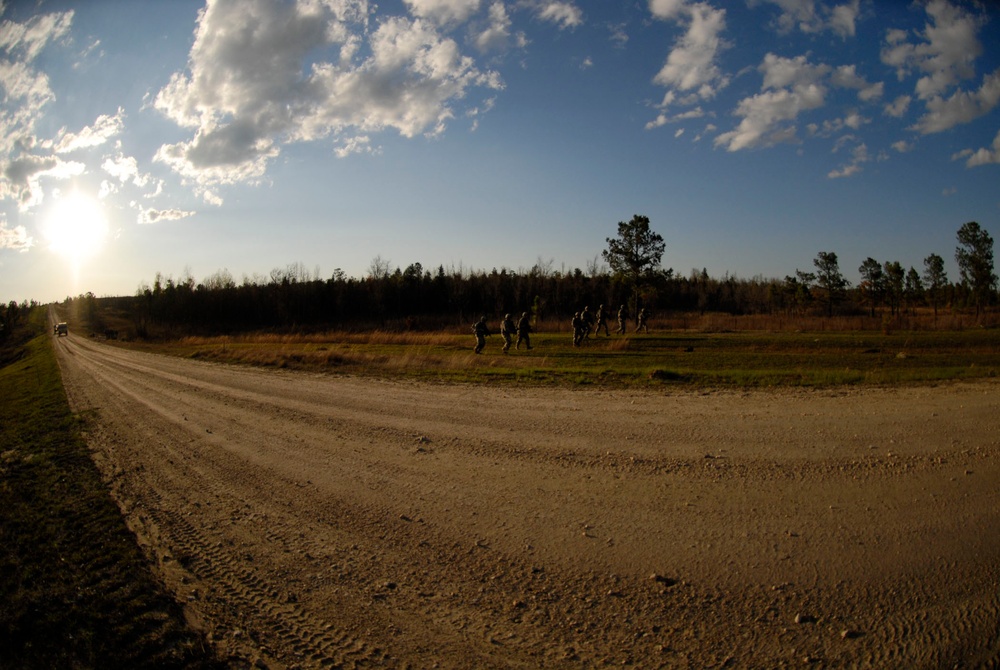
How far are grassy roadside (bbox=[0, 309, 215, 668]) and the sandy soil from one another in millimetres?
244

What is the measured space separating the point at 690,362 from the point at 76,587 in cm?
1941

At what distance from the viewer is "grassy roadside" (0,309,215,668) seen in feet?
12.5

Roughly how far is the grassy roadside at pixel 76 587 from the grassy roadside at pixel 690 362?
980cm

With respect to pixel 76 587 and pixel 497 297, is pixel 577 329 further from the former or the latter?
pixel 497 297

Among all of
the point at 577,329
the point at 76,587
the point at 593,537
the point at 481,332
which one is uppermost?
the point at 481,332

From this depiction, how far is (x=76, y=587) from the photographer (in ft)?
15.6

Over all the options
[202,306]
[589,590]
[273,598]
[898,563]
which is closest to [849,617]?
[898,563]

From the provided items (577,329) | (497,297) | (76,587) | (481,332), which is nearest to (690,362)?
(577,329)

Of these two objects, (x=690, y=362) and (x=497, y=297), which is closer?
(x=690, y=362)

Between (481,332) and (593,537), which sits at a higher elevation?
(481,332)

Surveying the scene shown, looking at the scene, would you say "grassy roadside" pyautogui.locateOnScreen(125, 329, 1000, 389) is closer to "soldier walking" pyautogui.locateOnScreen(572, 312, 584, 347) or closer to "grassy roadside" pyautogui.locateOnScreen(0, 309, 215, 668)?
"soldier walking" pyautogui.locateOnScreen(572, 312, 584, 347)

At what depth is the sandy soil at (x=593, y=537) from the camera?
139 inches

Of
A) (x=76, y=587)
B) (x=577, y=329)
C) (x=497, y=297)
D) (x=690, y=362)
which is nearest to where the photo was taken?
(x=76, y=587)

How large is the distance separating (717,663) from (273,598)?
3286 mm
